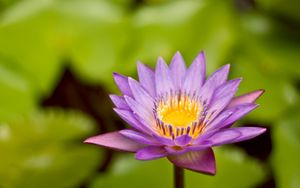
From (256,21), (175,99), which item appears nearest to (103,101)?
(256,21)

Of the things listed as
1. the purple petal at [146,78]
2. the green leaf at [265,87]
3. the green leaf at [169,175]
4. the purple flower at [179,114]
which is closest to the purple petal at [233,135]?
the purple flower at [179,114]

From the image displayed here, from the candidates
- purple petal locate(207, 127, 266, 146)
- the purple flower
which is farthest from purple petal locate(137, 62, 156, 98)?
purple petal locate(207, 127, 266, 146)

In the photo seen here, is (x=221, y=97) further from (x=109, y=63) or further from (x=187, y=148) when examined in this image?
(x=109, y=63)

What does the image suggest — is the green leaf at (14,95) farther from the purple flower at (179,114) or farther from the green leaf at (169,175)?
the purple flower at (179,114)

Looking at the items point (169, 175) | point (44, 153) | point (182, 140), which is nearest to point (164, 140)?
point (182, 140)

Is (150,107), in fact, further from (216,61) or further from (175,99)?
(216,61)
